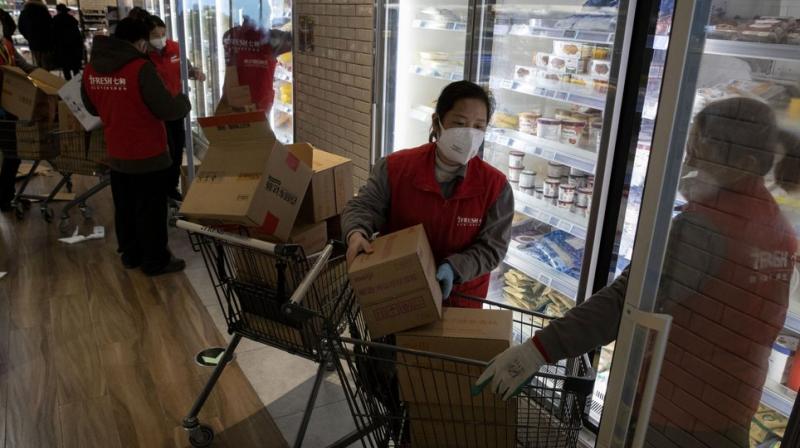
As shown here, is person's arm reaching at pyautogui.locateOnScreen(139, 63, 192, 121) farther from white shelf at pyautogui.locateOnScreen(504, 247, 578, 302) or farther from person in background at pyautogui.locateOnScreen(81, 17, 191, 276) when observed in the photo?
white shelf at pyautogui.locateOnScreen(504, 247, 578, 302)

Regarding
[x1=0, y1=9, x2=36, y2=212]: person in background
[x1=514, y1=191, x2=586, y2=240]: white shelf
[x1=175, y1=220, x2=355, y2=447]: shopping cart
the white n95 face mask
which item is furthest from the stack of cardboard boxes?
[x1=0, y1=9, x2=36, y2=212]: person in background

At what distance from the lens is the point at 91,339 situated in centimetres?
359

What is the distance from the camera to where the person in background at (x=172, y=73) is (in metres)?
5.48

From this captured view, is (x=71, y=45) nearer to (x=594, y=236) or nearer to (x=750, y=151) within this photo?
(x=594, y=236)

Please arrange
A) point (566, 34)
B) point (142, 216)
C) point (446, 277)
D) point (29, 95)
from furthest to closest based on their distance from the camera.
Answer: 1. point (29, 95)
2. point (142, 216)
3. point (566, 34)
4. point (446, 277)

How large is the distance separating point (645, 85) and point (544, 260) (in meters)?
1.14

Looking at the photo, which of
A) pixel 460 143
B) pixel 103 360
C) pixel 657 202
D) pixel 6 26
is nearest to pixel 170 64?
pixel 6 26

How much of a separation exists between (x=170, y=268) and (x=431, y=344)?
11.1 ft

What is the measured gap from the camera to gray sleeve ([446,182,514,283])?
210 centimetres

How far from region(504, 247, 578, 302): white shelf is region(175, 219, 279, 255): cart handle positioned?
54.7 inches

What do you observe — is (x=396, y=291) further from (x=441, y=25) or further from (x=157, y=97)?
(x=157, y=97)

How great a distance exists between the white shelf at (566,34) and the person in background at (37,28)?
930 centimetres

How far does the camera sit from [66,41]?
10391mm

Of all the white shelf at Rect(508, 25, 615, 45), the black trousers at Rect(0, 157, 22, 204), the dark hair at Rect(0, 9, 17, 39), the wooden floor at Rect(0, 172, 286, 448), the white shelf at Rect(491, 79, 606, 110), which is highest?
the white shelf at Rect(508, 25, 615, 45)
